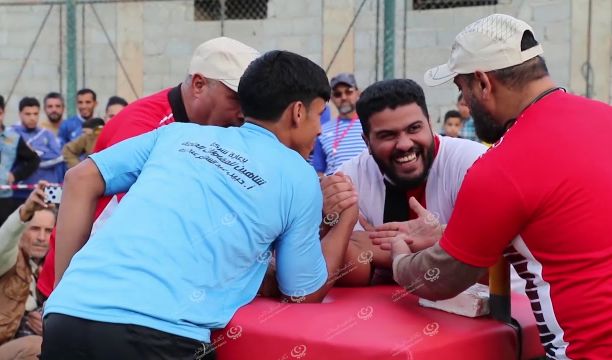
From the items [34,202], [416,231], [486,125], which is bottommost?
[34,202]

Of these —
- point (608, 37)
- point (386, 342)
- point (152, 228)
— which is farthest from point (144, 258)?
point (608, 37)

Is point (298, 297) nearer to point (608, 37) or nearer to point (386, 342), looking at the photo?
point (386, 342)

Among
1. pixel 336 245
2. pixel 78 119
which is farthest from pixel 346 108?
pixel 336 245

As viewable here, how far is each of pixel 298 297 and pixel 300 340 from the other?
24 cm

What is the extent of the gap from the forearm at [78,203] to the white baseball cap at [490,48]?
1.12 m

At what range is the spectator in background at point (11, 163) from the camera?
8.89 meters

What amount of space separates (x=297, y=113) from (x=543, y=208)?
0.79 m

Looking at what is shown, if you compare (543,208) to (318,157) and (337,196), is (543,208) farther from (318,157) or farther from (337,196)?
(318,157)

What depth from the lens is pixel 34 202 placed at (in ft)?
15.2

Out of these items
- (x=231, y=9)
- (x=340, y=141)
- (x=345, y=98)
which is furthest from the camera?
→ (x=231, y=9)

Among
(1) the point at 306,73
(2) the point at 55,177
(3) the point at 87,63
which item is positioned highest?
(1) the point at 306,73

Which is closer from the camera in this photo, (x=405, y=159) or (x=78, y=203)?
(x=78, y=203)

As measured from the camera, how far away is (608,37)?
1049 cm

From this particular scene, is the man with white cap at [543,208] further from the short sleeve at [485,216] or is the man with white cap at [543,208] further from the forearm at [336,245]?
the forearm at [336,245]
